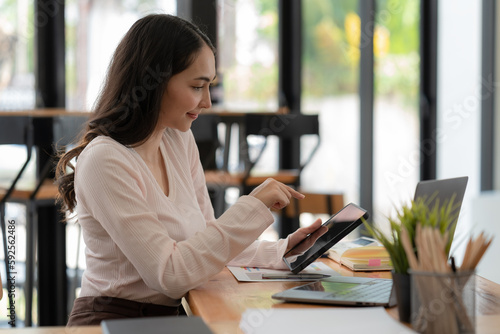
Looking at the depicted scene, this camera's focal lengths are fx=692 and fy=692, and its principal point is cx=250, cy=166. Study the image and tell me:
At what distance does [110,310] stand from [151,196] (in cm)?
26

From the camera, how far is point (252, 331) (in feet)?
3.27

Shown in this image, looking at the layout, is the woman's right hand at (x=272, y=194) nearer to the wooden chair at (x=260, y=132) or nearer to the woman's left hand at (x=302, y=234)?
the woman's left hand at (x=302, y=234)

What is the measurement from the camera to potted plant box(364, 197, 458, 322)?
3.26ft

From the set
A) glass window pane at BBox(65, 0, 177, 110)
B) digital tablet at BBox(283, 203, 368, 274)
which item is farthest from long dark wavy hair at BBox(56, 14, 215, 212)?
glass window pane at BBox(65, 0, 177, 110)

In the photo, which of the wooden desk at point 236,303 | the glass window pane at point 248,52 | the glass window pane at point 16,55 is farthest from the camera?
the glass window pane at point 248,52

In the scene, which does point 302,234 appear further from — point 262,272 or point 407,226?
point 407,226

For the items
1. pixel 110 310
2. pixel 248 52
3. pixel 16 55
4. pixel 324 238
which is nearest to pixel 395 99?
pixel 248 52

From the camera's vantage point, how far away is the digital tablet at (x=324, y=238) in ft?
4.55

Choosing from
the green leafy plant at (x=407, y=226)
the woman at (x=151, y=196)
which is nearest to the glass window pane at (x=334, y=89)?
the woman at (x=151, y=196)

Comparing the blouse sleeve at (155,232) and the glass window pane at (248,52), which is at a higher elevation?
the glass window pane at (248,52)

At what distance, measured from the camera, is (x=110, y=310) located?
145 cm

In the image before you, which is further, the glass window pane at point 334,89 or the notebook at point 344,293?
the glass window pane at point 334,89

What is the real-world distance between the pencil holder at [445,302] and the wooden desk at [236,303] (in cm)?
9

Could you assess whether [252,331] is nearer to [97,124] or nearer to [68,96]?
[97,124]
